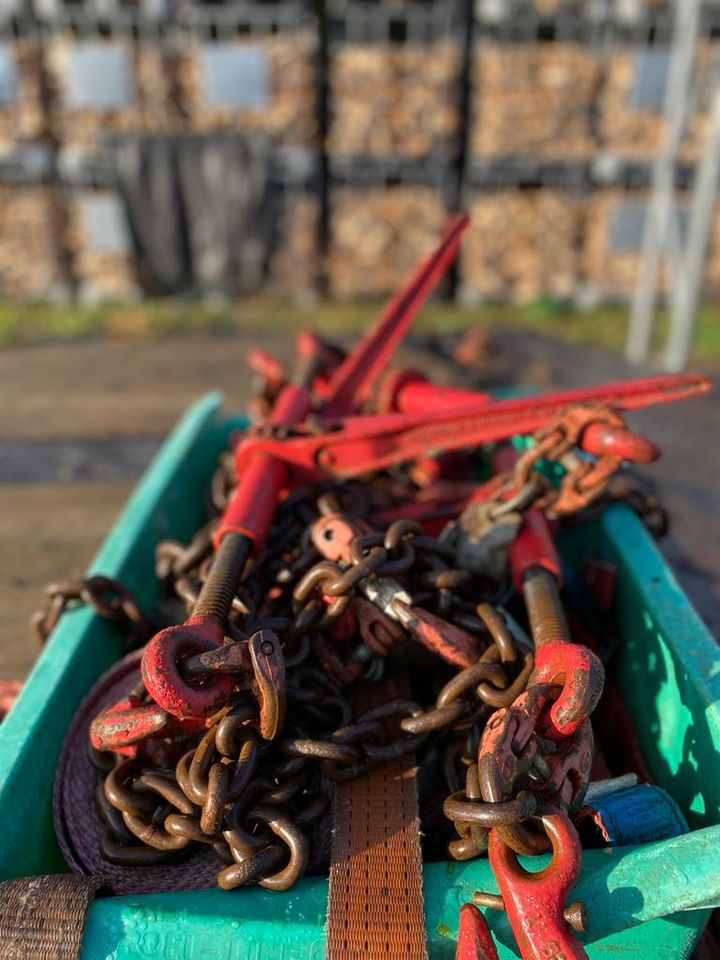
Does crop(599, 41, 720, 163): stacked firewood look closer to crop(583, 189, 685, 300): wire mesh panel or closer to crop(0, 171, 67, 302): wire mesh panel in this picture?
crop(583, 189, 685, 300): wire mesh panel

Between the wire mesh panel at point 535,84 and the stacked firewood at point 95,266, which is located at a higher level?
the wire mesh panel at point 535,84

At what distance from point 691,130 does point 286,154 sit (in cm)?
383

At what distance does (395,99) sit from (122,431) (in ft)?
14.1

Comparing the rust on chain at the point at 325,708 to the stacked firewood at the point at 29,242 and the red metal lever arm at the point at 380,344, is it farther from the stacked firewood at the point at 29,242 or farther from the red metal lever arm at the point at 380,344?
the stacked firewood at the point at 29,242

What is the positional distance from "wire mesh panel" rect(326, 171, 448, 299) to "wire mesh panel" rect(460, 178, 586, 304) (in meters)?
0.41

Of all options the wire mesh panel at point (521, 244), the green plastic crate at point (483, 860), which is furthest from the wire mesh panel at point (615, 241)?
the green plastic crate at point (483, 860)

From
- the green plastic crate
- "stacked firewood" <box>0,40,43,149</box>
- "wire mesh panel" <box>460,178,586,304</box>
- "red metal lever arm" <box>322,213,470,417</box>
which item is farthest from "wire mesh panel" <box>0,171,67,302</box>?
the green plastic crate

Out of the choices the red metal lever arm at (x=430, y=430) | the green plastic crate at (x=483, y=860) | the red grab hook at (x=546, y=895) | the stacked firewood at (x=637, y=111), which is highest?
the stacked firewood at (x=637, y=111)

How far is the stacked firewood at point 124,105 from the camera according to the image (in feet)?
21.9

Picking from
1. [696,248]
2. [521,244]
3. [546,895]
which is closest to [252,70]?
[521,244]

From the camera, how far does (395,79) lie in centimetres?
680

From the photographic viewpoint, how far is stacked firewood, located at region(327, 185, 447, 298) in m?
7.19

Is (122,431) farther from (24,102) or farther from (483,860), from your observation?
(24,102)

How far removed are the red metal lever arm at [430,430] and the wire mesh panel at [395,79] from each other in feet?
18.9
